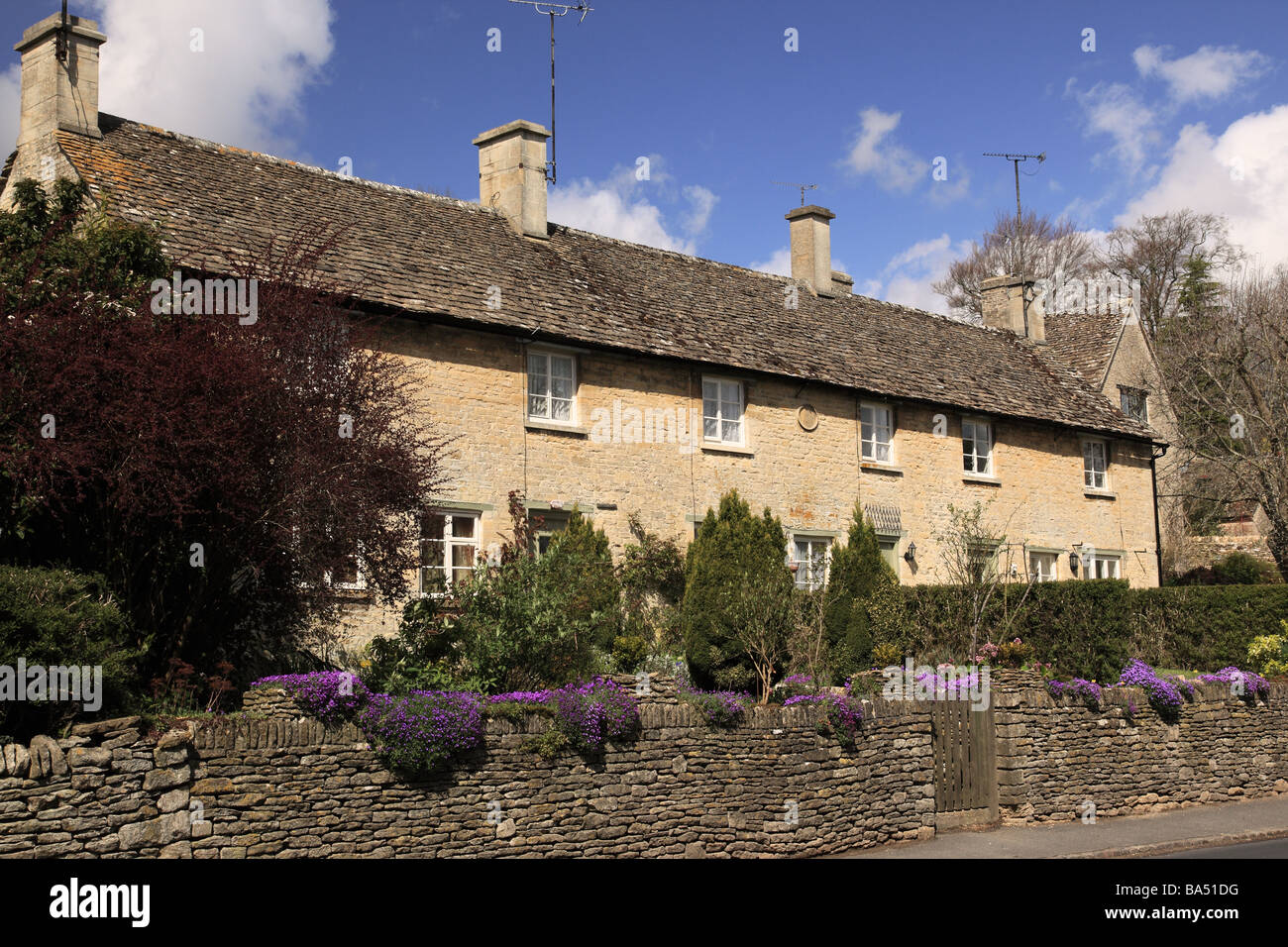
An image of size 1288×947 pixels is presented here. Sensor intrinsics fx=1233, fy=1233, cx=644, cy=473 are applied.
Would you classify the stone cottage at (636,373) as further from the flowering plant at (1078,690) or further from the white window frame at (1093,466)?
the flowering plant at (1078,690)

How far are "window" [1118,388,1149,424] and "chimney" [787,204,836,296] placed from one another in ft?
41.2

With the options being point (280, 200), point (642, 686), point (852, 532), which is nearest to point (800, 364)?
point (852, 532)

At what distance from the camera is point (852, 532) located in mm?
22516

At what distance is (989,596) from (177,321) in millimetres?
13769

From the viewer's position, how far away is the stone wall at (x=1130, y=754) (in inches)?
642

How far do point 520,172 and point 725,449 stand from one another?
6853mm

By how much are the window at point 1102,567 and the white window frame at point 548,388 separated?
48.2 feet

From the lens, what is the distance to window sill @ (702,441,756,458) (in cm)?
2219

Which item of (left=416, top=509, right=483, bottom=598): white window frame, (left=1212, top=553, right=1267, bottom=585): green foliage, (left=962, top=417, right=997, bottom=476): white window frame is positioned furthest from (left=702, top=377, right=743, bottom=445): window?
(left=1212, top=553, right=1267, bottom=585): green foliage

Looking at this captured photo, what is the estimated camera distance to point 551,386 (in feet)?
67.3

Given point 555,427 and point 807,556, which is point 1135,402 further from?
point 555,427

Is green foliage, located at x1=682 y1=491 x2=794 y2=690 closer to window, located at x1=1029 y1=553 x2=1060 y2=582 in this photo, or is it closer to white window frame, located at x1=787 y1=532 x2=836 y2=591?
white window frame, located at x1=787 y1=532 x2=836 y2=591

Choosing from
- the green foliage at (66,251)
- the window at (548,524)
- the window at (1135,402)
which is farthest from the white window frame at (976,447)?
the green foliage at (66,251)
